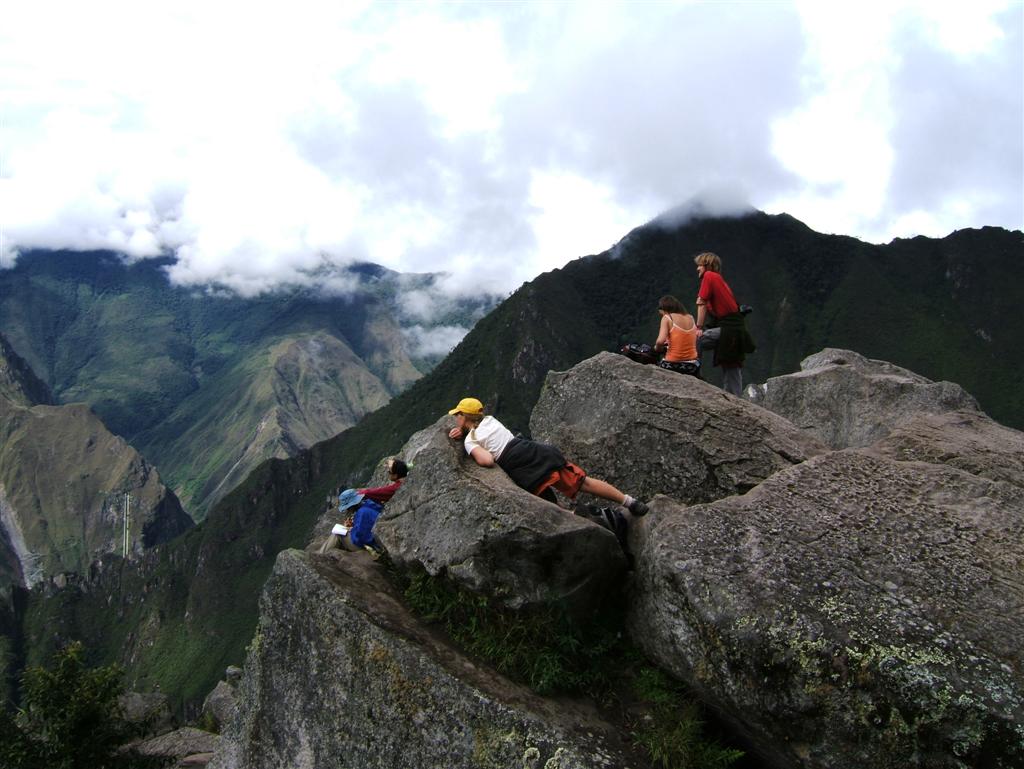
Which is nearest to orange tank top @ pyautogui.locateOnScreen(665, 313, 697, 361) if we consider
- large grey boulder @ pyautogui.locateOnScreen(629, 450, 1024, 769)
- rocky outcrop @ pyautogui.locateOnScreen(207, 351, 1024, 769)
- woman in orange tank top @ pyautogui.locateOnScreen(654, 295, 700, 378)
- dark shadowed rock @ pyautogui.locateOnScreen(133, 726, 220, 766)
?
woman in orange tank top @ pyautogui.locateOnScreen(654, 295, 700, 378)

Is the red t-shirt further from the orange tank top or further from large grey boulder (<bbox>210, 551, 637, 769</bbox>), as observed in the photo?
large grey boulder (<bbox>210, 551, 637, 769</bbox>)

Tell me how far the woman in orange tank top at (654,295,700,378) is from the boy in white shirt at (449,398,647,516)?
637 centimetres

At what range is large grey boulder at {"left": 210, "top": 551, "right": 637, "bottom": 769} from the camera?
392 inches

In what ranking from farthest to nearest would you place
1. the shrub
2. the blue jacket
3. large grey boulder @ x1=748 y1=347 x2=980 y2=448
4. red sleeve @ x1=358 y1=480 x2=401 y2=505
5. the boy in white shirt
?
the shrub → large grey boulder @ x1=748 y1=347 x2=980 y2=448 → red sleeve @ x1=358 y1=480 x2=401 y2=505 → the blue jacket → the boy in white shirt

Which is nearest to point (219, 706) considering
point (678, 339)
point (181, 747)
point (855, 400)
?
point (181, 747)

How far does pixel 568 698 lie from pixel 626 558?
8.38 ft

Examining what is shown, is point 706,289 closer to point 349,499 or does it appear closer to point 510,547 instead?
point 349,499

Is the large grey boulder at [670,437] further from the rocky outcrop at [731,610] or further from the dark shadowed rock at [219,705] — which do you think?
the dark shadowed rock at [219,705]

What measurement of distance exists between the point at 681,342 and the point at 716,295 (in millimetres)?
1772

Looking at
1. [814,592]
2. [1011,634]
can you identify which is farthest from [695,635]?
[1011,634]

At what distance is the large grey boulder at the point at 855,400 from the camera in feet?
77.9

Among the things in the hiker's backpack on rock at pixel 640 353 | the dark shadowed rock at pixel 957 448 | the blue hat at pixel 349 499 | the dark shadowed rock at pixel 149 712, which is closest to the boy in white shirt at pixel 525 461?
the blue hat at pixel 349 499

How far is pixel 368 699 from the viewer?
36.8 ft

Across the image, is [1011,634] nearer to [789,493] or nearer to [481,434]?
[789,493]
